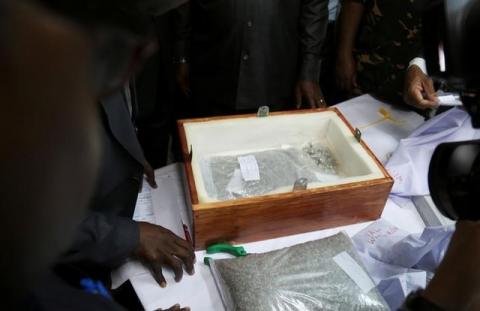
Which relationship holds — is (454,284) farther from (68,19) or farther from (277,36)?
(277,36)

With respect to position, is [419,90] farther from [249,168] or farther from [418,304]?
[418,304]

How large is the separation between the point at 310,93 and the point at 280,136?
1.43ft

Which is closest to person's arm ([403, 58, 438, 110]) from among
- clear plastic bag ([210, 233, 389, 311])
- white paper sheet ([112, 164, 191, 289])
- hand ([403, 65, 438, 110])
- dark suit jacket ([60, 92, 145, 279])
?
hand ([403, 65, 438, 110])

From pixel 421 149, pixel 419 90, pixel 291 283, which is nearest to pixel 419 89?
pixel 419 90

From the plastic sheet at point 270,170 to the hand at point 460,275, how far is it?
44cm

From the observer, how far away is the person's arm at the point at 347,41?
4.77ft

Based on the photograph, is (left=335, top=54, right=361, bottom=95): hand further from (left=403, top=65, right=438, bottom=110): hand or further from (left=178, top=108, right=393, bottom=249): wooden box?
(left=178, top=108, right=393, bottom=249): wooden box

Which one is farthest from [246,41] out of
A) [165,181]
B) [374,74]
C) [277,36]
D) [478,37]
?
[478,37]

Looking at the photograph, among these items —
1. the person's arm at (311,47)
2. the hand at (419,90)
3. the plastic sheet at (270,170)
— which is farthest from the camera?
the person's arm at (311,47)

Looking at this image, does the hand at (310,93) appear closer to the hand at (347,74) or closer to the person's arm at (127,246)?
the hand at (347,74)

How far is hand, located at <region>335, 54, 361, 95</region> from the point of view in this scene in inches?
59.8

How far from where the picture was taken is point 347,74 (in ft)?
5.04


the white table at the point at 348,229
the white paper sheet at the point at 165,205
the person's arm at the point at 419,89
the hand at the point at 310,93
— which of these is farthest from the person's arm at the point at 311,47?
the white paper sheet at the point at 165,205

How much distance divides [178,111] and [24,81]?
1.57 metres
